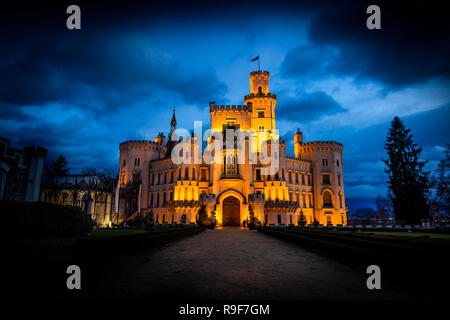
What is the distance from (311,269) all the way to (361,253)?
187cm

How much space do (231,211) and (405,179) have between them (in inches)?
1102

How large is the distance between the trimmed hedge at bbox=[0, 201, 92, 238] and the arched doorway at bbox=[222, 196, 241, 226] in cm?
2812

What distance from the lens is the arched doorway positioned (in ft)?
133

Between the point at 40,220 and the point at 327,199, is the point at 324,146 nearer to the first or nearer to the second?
the point at 327,199

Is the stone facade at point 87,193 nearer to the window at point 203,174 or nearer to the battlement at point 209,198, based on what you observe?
the battlement at point 209,198

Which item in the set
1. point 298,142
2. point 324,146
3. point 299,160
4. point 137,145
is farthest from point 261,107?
point 137,145

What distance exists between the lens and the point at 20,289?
489cm

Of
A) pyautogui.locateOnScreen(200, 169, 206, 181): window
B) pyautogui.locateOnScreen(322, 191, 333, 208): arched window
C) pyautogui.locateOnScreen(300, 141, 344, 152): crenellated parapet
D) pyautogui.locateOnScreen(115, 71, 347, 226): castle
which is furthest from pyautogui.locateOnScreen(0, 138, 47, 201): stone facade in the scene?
pyautogui.locateOnScreen(322, 191, 333, 208): arched window

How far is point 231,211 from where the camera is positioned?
134ft

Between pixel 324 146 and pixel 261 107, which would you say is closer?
pixel 261 107

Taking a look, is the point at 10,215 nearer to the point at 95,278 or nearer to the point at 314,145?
the point at 95,278

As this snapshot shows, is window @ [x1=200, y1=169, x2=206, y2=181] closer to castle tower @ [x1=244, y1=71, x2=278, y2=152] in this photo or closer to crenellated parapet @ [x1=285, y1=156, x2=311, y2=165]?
castle tower @ [x1=244, y1=71, x2=278, y2=152]

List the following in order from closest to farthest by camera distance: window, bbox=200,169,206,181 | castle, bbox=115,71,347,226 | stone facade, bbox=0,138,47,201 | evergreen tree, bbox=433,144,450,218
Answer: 1. stone facade, bbox=0,138,47,201
2. evergreen tree, bbox=433,144,450,218
3. castle, bbox=115,71,347,226
4. window, bbox=200,169,206,181

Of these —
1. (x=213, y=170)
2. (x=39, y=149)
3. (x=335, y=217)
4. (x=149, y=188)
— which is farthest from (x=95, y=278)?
(x=335, y=217)
